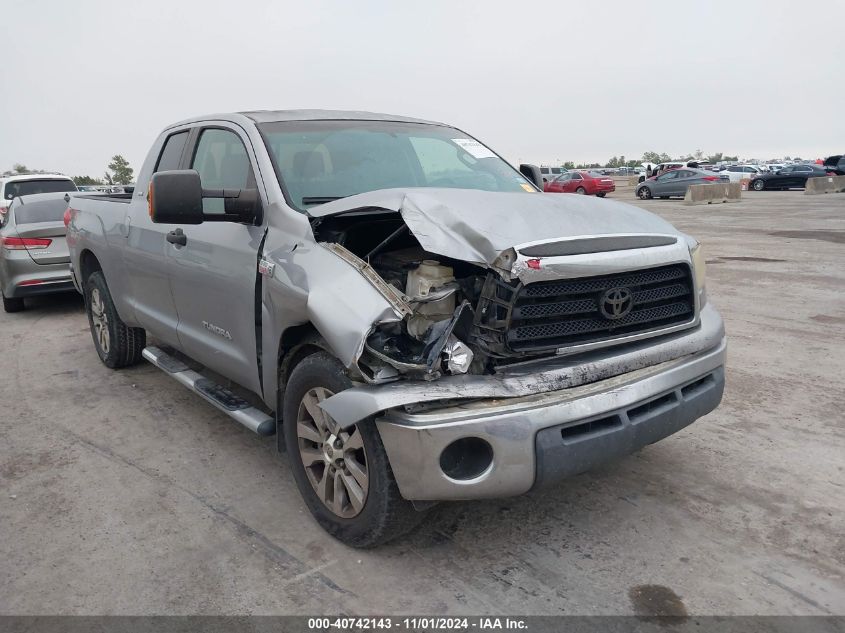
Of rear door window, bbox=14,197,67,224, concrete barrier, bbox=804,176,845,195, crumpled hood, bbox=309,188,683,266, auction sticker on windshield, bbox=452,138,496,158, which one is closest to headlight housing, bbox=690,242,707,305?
crumpled hood, bbox=309,188,683,266

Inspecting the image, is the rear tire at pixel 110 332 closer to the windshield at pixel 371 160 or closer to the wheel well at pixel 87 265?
the wheel well at pixel 87 265

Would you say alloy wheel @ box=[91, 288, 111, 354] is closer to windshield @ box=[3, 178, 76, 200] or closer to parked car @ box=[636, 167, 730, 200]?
windshield @ box=[3, 178, 76, 200]

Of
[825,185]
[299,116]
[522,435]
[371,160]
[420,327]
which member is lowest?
[825,185]

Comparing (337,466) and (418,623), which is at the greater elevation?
(337,466)

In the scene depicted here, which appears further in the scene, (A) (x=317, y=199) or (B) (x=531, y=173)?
(B) (x=531, y=173)

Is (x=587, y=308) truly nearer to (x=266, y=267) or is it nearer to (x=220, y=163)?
(x=266, y=267)

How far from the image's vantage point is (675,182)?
3114 cm

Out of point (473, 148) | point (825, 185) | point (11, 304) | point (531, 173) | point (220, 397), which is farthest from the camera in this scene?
point (825, 185)

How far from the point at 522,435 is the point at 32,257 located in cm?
788

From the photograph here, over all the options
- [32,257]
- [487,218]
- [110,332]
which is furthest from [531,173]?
[32,257]

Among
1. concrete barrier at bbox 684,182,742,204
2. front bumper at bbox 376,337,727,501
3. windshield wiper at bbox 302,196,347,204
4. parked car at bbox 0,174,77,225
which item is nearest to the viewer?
front bumper at bbox 376,337,727,501

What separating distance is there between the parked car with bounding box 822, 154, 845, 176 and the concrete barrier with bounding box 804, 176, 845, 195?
900mm

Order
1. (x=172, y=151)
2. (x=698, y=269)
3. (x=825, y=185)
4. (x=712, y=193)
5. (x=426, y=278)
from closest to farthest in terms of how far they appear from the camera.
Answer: (x=426, y=278), (x=698, y=269), (x=172, y=151), (x=712, y=193), (x=825, y=185)

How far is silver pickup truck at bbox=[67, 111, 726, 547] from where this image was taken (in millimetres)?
2695
